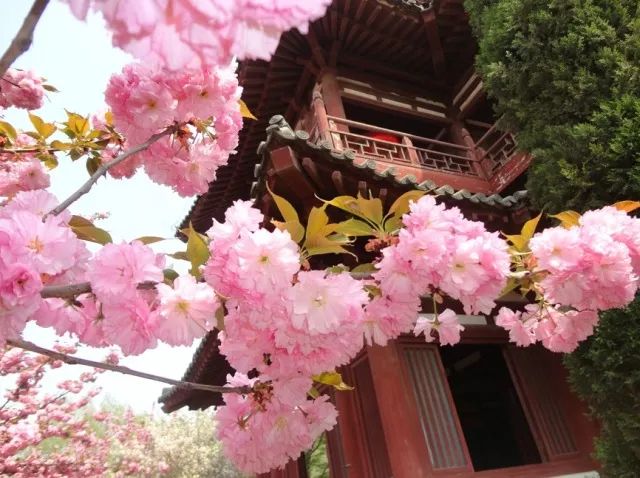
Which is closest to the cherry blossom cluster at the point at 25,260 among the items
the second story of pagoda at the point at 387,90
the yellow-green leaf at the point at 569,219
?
the yellow-green leaf at the point at 569,219

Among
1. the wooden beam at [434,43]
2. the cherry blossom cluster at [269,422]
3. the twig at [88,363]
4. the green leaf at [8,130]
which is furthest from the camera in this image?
the wooden beam at [434,43]

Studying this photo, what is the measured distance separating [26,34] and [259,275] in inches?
26.2

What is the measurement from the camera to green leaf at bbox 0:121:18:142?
2004 millimetres

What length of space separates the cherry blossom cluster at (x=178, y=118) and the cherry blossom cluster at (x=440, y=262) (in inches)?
30.7

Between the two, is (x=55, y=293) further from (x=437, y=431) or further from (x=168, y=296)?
(x=437, y=431)

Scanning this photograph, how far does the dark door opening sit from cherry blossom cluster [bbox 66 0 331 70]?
739 centimetres

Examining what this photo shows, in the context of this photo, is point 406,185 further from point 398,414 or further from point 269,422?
point 269,422

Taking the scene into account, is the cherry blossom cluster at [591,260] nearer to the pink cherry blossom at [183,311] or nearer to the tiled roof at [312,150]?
the pink cherry blossom at [183,311]

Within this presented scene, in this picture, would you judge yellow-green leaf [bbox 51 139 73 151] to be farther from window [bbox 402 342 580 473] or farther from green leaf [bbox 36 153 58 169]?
window [bbox 402 342 580 473]

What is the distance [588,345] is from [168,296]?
368 cm

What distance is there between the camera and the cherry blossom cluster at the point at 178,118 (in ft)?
5.08

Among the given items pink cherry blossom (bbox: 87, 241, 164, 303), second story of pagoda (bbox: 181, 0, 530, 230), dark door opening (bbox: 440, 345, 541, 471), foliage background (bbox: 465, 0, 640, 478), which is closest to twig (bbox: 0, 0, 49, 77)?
pink cherry blossom (bbox: 87, 241, 164, 303)

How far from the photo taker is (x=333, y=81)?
7.06m

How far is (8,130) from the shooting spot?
2.03 m
